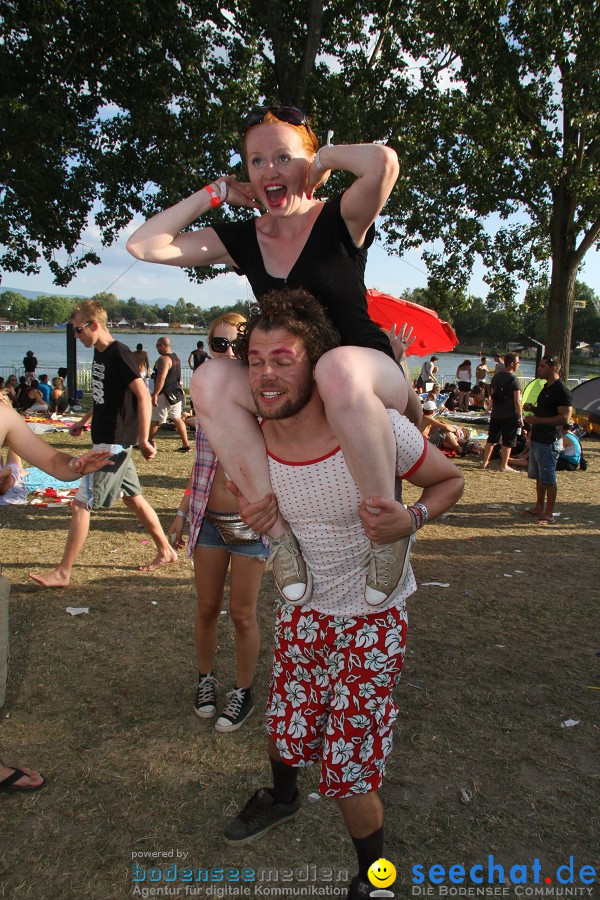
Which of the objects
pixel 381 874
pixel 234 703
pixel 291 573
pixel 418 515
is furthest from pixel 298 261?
pixel 234 703

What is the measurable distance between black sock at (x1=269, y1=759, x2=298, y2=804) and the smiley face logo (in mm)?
527

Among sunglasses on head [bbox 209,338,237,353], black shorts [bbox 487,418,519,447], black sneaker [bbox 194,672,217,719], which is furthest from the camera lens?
black shorts [bbox 487,418,519,447]

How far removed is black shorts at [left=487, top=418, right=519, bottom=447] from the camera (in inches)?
432

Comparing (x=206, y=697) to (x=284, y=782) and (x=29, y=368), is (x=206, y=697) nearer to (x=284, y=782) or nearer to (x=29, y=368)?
(x=284, y=782)

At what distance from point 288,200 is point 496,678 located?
3219mm

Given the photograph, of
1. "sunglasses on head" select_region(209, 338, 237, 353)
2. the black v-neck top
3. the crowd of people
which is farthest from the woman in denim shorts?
the black v-neck top

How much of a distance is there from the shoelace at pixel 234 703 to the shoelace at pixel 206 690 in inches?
4.4

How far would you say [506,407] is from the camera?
10.7 metres

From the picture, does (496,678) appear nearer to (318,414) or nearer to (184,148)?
(318,414)

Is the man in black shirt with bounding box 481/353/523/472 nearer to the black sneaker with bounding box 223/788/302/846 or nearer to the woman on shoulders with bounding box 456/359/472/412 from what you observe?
the black sneaker with bounding box 223/788/302/846

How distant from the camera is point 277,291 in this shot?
214 centimetres

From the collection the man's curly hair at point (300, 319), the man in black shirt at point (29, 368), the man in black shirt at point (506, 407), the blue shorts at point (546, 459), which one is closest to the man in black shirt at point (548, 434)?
the blue shorts at point (546, 459)

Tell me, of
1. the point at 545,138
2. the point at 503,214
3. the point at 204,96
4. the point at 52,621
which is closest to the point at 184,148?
the point at 204,96

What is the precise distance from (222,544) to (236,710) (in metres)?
0.94
